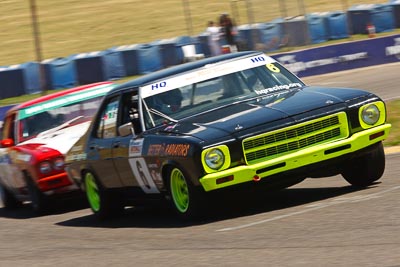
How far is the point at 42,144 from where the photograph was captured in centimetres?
1150

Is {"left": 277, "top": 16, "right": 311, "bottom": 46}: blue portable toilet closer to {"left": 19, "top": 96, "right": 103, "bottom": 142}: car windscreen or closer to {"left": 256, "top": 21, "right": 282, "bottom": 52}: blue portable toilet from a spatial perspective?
{"left": 256, "top": 21, "right": 282, "bottom": 52}: blue portable toilet

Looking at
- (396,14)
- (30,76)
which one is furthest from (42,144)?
(396,14)

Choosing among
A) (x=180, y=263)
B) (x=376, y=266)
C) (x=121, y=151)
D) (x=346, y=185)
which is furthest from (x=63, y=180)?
(x=376, y=266)

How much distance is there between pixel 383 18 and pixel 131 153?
75.6 ft

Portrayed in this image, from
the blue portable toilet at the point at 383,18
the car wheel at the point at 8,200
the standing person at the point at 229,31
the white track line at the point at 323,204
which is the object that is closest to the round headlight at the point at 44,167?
the car wheel at the point at 8,200

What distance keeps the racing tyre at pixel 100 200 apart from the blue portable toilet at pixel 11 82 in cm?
1750

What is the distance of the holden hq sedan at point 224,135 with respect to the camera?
26.0 ft

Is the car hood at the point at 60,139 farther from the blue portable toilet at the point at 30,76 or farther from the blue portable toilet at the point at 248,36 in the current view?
the blue portable toilet at the point at 30,76

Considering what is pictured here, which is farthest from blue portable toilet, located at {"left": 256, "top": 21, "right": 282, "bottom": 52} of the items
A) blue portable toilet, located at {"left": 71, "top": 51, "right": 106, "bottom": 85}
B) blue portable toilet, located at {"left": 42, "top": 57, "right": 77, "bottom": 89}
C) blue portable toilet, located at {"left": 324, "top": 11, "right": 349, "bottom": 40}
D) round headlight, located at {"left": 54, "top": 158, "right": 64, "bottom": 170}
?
round headlight, located at {"left": 54, "top": 158, "right": 64, "bottom": 170}

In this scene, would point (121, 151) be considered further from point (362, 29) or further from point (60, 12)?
point (60, 12)

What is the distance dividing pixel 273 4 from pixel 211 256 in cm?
2168

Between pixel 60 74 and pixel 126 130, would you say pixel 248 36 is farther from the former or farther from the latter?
pixel 126 130

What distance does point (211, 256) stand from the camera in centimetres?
660

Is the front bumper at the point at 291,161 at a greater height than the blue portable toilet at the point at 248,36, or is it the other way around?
the front bumper at the point at 291,161
